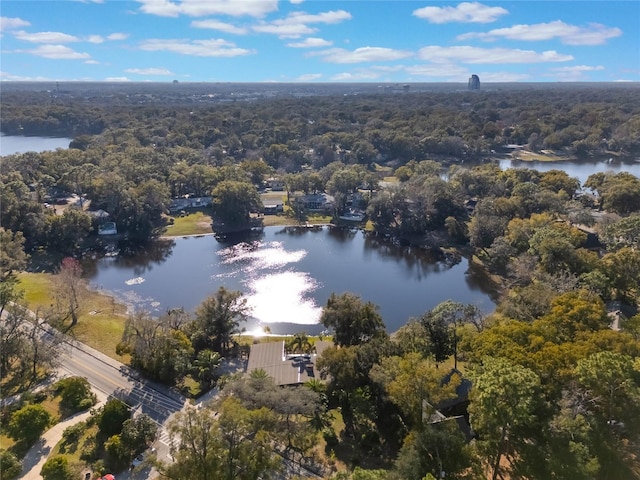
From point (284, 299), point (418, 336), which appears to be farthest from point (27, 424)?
point (284, 299)

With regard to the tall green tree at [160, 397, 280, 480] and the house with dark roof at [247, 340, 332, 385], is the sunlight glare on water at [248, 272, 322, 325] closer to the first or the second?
the house with dark roof at [247, 340, 332, 385]

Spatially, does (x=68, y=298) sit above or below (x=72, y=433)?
above

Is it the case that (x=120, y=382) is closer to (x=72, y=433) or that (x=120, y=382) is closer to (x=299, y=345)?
(x=72, y=433)

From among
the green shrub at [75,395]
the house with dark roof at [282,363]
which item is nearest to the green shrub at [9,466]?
the green shrub at [75,395]

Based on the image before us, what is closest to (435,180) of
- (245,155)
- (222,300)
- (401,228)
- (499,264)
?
(401,228)

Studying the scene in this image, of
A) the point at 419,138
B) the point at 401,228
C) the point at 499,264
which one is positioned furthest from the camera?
the point at 419,138

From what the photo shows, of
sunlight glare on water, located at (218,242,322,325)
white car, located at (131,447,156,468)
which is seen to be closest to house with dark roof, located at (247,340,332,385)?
white car, located at (131,447,156,468)

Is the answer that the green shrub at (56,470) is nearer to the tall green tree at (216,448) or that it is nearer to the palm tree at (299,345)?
the tall green tree at (216,448)

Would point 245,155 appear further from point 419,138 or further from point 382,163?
point 419,138
